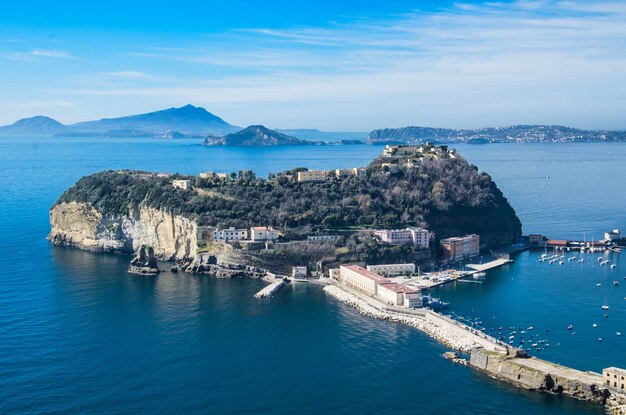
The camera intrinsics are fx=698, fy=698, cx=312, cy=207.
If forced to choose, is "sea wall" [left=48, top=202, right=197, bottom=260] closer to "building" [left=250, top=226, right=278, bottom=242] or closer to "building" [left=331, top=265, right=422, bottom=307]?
"building" [left=250, top=226, right=278, bottom=242]

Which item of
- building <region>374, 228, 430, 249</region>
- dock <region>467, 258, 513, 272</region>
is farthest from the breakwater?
dock <region>467, 258, 513, 272</region>

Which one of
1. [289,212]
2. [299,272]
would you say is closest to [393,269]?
[299,272]

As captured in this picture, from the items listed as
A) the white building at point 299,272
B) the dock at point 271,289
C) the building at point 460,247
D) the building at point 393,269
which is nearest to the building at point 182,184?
the white building at point 299,272

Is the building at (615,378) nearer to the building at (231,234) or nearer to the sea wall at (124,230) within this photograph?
the building at (231,234)

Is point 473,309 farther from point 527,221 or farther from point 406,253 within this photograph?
point 527,221

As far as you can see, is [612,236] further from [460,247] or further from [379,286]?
[379,286]

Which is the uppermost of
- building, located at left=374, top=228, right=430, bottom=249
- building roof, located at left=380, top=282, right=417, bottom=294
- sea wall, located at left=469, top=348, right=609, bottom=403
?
building, located at left=374, top=228, right=430, bottom=249
